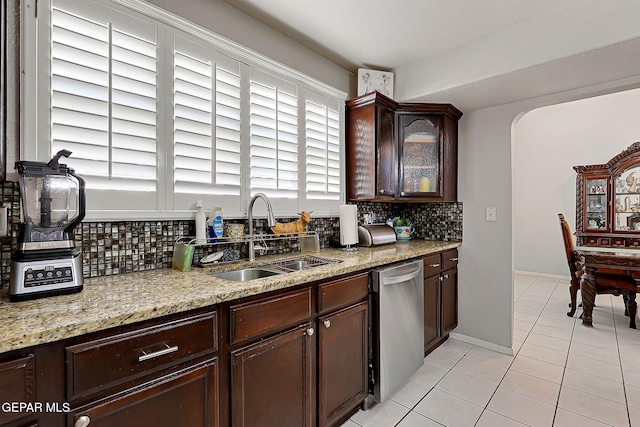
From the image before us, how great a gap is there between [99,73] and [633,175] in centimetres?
607

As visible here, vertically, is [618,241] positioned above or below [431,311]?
above

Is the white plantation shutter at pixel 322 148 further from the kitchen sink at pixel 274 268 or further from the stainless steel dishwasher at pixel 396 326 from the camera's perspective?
the stainless steel dishwasher at pixel 396 326

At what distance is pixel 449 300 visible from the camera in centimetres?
281

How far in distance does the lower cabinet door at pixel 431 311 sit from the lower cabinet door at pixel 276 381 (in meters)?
1.28

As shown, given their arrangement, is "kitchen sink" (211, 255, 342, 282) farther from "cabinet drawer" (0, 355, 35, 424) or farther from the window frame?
"cabinet drawer" (0, 355, 35, 424)

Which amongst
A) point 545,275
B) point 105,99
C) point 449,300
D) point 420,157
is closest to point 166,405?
point 105,99

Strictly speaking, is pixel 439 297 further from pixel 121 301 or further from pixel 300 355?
pixel 121 301

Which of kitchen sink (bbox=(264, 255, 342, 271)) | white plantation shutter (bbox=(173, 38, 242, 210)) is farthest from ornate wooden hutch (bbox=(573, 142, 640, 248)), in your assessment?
white plantation shutter (bbox=(173, 38, 242, 210))

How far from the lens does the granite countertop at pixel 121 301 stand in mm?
821

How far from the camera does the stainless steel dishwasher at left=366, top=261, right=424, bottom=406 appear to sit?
1899 mm

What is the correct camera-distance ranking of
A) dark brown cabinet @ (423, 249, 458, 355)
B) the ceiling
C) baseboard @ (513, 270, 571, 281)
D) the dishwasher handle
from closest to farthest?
the ceiling < the dishwasher handle < dark brown cabinet @ (423, 249, 458, 355) < baseboard @ (513, 270, 571, 281)

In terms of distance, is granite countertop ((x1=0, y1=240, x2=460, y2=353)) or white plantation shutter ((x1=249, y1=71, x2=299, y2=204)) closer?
granite countertop ((x1=0, y1=240, x2=460, y2=353))

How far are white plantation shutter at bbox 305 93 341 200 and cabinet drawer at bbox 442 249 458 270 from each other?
110 cm

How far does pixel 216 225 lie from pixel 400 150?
5.92 ft
